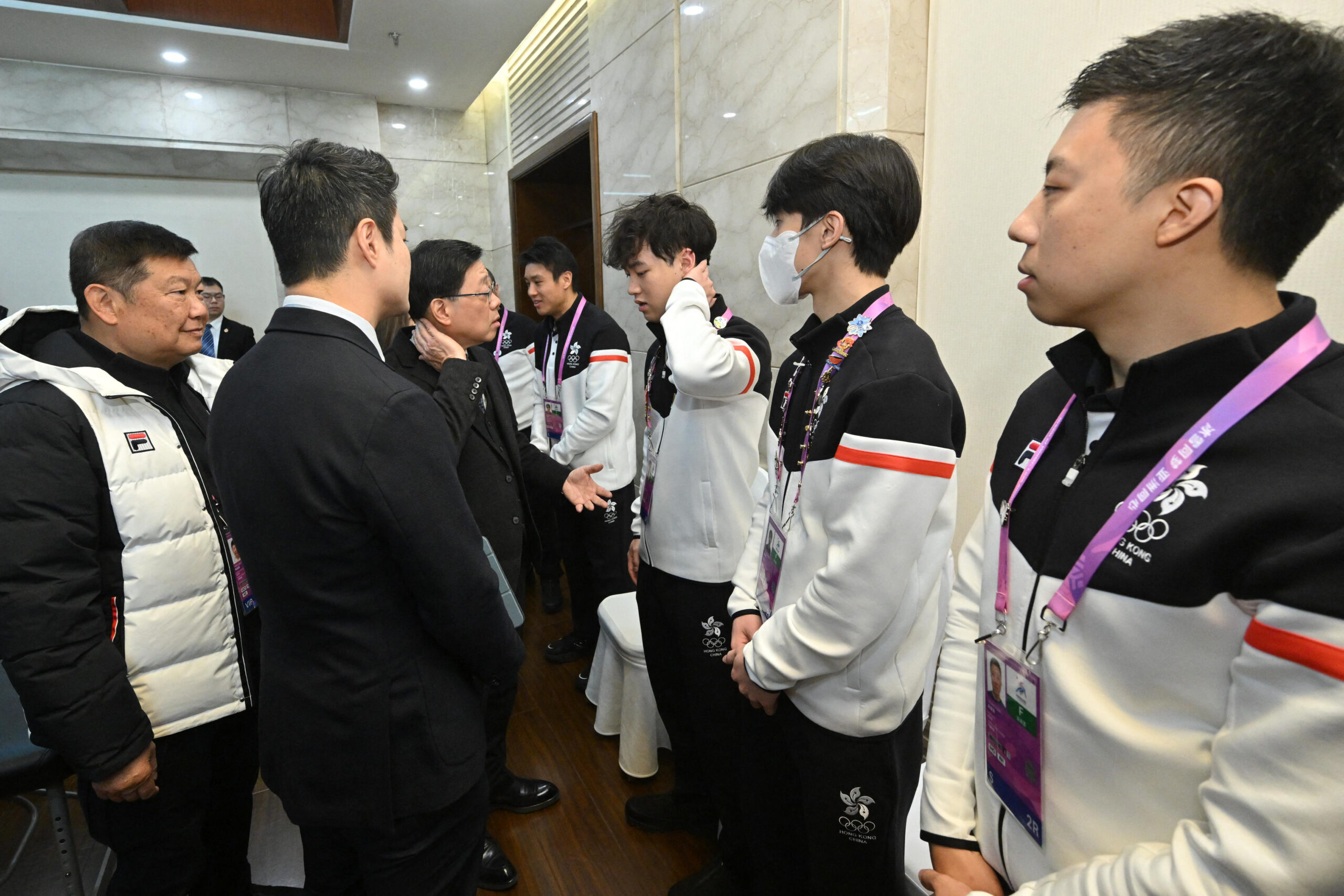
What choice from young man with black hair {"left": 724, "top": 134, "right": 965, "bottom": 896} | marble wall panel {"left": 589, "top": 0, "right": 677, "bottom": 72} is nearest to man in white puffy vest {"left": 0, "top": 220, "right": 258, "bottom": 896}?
young man with black hair {"left": 724, "top": 134, "right": 965, "bottom": 896}

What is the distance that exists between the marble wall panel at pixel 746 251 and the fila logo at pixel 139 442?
177 centimetres

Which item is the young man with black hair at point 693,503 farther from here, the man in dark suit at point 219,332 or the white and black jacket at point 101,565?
the man in dark suit at point 219,332

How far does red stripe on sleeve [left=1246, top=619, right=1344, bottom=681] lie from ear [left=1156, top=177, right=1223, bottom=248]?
37 centimetres

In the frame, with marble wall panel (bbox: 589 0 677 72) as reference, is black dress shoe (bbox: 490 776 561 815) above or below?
below

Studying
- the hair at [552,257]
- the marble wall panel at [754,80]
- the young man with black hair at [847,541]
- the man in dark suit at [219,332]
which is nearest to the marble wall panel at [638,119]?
the marble wall panel at [754,80]

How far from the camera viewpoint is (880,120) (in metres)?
1.89

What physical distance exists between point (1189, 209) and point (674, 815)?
200cm

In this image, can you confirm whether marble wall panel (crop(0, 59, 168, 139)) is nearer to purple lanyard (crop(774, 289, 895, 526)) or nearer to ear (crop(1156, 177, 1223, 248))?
purple lanyard (crop(774, 289, 895, 526))

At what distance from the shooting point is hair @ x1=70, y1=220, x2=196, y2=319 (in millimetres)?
1416

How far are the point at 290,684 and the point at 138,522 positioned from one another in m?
0.60

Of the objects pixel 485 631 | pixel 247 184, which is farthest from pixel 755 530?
pixel 247 184

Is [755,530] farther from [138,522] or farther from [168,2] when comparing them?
[168,2]

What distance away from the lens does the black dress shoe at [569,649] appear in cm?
300

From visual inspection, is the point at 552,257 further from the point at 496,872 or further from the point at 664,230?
the point at 496,872
